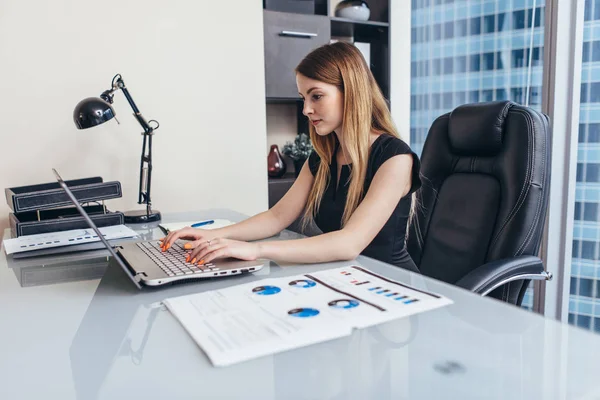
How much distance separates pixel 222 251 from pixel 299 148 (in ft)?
5.23

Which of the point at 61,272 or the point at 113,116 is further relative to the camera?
the point at 113,116

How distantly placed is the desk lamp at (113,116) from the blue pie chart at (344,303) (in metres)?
1.10

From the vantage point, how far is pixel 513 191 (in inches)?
54.4

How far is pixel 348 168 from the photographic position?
1.56 metres

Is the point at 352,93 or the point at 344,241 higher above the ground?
the point at 352,93

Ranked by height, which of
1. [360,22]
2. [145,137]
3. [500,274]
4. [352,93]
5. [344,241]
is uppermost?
[360,22]

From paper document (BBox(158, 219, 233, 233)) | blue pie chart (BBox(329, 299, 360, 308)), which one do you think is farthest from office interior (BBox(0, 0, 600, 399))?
blue pie chart (BBox(329, 299, 360, 308))

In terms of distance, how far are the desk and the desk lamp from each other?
85 centimetres

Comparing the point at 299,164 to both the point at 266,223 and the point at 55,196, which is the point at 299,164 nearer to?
the point at 266,223

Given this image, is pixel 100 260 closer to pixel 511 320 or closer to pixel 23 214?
pixel 23 214

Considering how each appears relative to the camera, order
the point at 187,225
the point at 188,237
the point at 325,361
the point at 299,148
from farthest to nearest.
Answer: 1. the point at 299,148
2. the point at 187,225
3. the point at 188,237
4. the point at 325,361

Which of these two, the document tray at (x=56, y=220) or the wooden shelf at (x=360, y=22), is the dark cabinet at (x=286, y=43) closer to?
the wooden shelf at (x=360, y=22)

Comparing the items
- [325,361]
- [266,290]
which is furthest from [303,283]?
[325,361]

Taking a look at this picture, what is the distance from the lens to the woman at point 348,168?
134 cm
